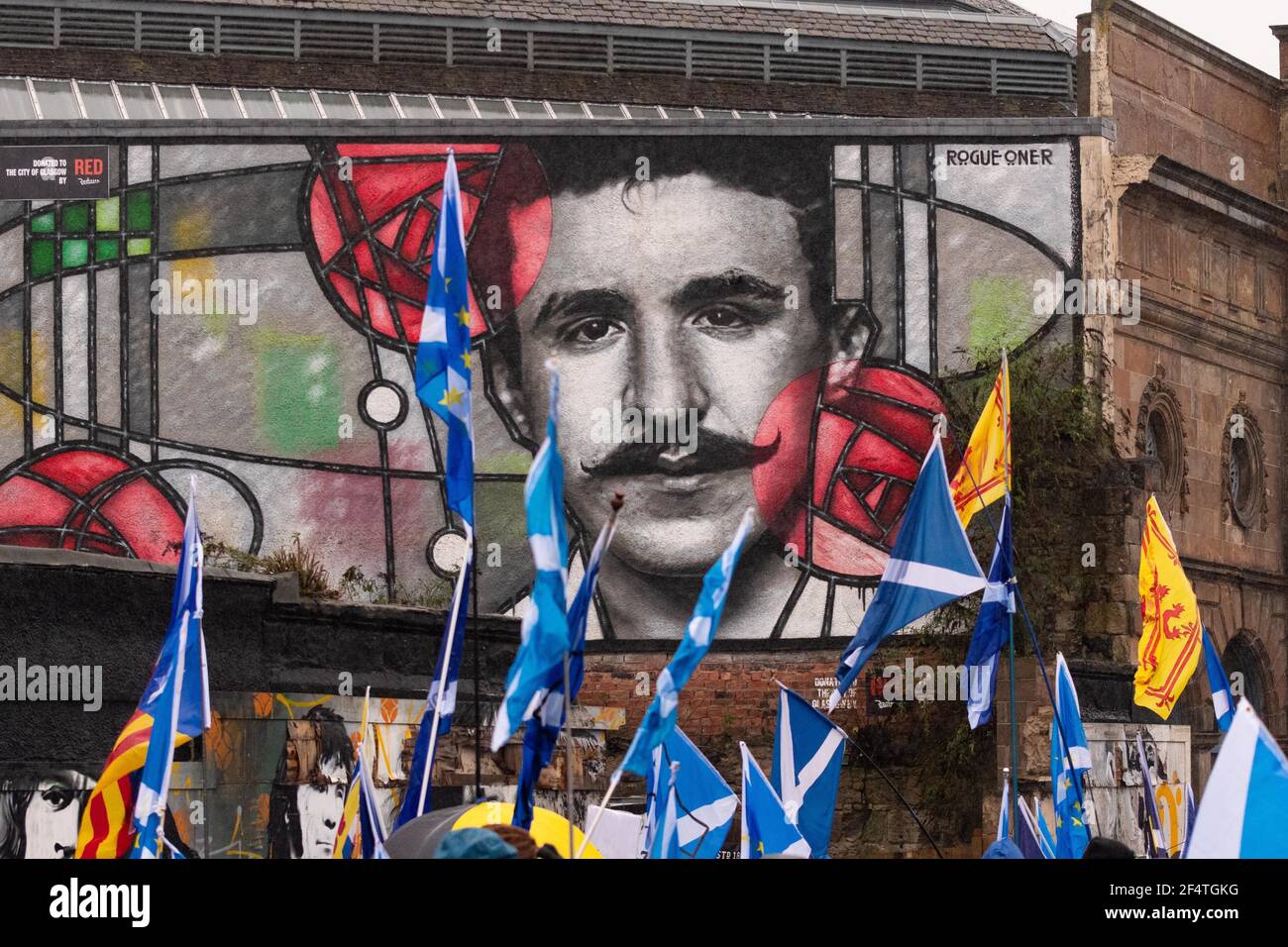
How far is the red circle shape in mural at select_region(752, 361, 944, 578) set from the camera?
26.6 m

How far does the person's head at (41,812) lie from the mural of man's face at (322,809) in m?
1.77

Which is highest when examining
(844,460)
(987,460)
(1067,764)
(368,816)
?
(844,460)

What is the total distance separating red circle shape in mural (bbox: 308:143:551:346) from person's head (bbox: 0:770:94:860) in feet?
35.9

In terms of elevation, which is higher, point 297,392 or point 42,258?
point 42,258

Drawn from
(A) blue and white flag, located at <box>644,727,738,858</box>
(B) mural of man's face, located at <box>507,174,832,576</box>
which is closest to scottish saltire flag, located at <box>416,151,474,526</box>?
(A) blue and white flag, located at <box>644,727,738,858</box>

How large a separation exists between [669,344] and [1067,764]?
12679 millimetres

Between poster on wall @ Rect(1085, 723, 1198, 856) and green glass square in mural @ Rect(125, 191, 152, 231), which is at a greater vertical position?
green glass square in mural @ Rect(125, 191, 152, 231)

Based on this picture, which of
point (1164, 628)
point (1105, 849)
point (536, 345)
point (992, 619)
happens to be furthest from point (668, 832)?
point (536, 345)

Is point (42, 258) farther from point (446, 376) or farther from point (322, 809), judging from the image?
point (446, 376)

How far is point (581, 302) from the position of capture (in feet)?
88.5

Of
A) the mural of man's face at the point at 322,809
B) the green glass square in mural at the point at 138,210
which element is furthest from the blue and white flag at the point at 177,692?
the green glass square in mural at the point at 138,210

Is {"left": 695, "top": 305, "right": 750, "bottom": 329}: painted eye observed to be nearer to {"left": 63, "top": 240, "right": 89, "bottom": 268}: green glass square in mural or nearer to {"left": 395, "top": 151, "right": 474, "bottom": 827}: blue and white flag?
{"left": 63, "top": 240, "right": 89, "bottom": 268}: green glass square in mural
